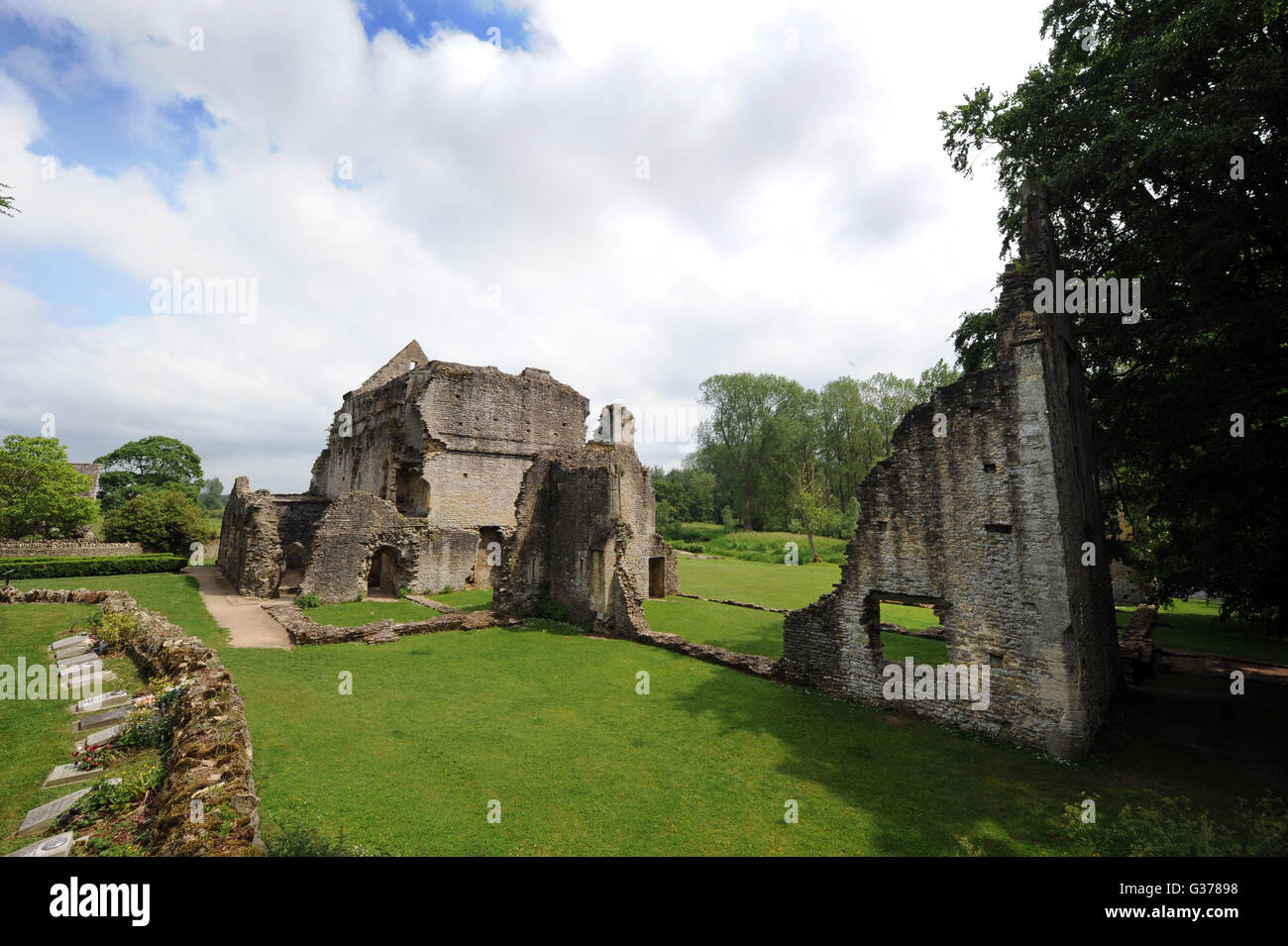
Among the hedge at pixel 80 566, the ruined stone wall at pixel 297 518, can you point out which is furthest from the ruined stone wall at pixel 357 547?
the hedge at pixel 80 566

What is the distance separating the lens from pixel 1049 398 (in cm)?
898

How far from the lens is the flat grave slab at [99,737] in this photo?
25.6 ft

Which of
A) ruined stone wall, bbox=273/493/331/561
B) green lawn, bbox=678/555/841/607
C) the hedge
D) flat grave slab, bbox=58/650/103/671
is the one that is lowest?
green lawn, bbox=678/555/841/607

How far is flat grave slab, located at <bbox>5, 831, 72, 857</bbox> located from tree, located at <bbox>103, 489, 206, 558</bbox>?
33521 mm

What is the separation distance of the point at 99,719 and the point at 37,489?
33.5 meters

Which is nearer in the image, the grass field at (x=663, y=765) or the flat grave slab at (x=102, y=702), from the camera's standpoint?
the grass field at (x=663, y=765)

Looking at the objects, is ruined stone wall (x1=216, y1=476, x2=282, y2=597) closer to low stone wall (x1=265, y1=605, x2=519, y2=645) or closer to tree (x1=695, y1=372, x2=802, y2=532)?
low stone wall (x1=265, y1=605, x2=519, y2=645)

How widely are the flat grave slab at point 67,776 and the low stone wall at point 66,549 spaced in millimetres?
29968

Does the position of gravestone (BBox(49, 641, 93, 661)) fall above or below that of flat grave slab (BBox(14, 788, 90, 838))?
above

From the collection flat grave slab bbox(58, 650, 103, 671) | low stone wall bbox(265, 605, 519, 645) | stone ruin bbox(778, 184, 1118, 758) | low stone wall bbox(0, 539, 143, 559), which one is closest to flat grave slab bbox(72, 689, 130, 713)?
flat grave slab bbox(58, 650, 103, 671)

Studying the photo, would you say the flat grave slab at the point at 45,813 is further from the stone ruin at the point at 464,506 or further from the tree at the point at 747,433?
the tree at the point at 747,433

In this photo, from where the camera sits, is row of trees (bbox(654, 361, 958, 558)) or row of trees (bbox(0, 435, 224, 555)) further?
row of trees (bbox(654, 361, 958, 558))

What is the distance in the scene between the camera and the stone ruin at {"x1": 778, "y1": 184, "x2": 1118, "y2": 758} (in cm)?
860

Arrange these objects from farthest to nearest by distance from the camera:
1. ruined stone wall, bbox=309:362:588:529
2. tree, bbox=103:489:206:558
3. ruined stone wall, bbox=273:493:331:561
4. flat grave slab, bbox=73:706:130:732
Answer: tree, bbox=103:489:206:558
ruined stone wall, bbox=309:362:588:529
ruined stone wall, bbox=273:493:331:561
flat grave slab, bbox=73:706:130:732
